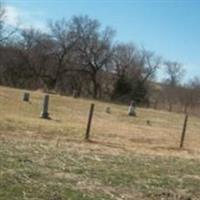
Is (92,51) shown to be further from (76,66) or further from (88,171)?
(88,171)

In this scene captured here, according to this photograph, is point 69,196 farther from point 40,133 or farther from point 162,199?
point 40,133

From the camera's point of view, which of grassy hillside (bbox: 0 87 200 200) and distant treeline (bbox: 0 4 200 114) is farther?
distant treeline (bbox: 0 4 200 114)

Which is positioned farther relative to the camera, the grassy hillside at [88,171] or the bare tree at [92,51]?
the bare tree at [92,51]

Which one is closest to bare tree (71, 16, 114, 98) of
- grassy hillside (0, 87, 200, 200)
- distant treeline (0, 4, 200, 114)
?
distant treeline (0, 4, 200, 114)

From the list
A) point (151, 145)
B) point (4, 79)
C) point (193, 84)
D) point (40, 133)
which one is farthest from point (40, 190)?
point (193, 84)

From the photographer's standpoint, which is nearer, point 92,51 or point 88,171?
point 88,171

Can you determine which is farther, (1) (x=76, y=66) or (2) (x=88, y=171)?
(1) (x=76, y=66)

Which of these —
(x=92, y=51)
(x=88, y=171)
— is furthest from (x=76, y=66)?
(x=88, y=171)

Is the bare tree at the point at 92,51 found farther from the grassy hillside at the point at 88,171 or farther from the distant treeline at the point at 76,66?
the grassy hillside at the point at 88,171

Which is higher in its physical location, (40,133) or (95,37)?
(95,37)

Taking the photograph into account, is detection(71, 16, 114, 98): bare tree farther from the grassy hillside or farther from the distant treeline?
the grassy hillside

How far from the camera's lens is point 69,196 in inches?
400

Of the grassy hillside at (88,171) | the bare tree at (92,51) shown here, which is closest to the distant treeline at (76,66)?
the bare tree at (92,51)

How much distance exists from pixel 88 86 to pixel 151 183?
76.0m
